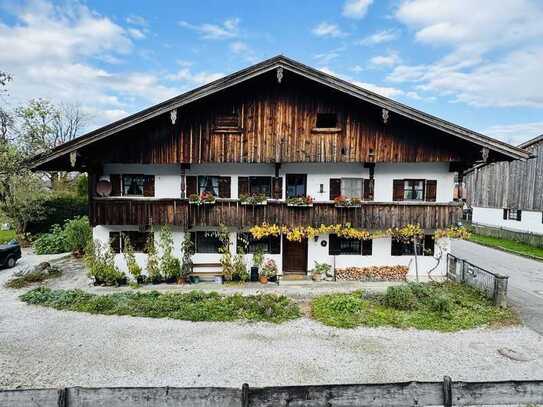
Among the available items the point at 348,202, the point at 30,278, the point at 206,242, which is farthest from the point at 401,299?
the point at 30,278

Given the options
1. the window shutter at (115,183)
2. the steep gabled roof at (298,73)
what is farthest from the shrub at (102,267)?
the steep gabled roof at (298,73)

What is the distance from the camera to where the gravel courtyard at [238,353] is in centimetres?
891

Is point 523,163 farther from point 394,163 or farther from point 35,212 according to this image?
point 35,212

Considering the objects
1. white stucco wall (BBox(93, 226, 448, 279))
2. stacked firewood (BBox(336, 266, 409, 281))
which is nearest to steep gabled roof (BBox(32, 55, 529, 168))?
white stucco wall (BBox(93, 226, 448, 279))

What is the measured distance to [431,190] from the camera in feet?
58.6

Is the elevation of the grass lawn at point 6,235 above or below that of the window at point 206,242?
below

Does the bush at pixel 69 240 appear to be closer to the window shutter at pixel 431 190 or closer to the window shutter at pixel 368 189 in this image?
the window shutter at pixel 368 189

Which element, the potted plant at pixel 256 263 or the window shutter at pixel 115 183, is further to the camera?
the potted plant at pixel 256 263

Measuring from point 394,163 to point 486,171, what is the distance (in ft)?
83.2

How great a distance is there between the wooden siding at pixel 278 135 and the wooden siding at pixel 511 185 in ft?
42.9

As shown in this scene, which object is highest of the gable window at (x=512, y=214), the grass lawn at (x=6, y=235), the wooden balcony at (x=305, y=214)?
the wooden balcony at (x=305, y=214)

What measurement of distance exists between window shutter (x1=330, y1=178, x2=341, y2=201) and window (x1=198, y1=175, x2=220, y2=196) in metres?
5.63

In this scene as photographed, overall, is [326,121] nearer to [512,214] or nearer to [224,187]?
[224,187]

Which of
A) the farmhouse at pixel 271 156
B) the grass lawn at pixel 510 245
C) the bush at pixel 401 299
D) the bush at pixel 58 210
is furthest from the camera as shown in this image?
the bush at pixel 58 210
